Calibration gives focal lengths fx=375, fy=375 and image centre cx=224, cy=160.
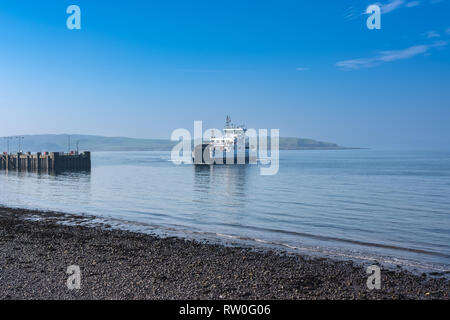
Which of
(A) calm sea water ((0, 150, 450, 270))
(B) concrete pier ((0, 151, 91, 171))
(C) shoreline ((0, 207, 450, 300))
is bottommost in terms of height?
(A) calm sea water ((0, 150, 450, 270))

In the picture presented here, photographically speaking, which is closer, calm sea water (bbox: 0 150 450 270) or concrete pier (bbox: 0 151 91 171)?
calm sea water (bbox: 0 150 450 270)

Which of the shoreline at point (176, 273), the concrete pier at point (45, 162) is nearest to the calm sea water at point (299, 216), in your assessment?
the shoreline at point (176, 273)

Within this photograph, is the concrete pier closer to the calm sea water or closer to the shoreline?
the calm sea water

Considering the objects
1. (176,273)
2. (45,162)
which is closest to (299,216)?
(176,273)

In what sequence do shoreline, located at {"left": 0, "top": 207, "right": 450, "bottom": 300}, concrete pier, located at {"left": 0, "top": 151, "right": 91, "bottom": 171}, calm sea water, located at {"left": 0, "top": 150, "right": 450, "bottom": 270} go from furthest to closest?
concrete pier, located at {"left": 0, "top": 151, "right": 91, "bottom": 171} → calm sea water, located at {"left": 0, "top": 150, "right": 450, "bottom": 270} → shoreline, located at {"left": 0, "top": 207, "right": 450, "bottom": 300}

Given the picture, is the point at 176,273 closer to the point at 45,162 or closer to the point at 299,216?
the point at 299,216

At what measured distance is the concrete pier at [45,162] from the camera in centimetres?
6906

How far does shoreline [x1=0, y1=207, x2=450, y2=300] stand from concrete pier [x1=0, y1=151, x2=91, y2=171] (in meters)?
58.4

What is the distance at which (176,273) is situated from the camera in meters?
10.6

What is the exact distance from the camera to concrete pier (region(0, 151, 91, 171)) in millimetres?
69062

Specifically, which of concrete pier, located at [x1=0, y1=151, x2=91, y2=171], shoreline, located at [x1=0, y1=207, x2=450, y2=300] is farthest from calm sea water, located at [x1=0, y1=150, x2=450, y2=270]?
concrete pier, located at [x1=0, y1=151, x2=91, y2=171]
